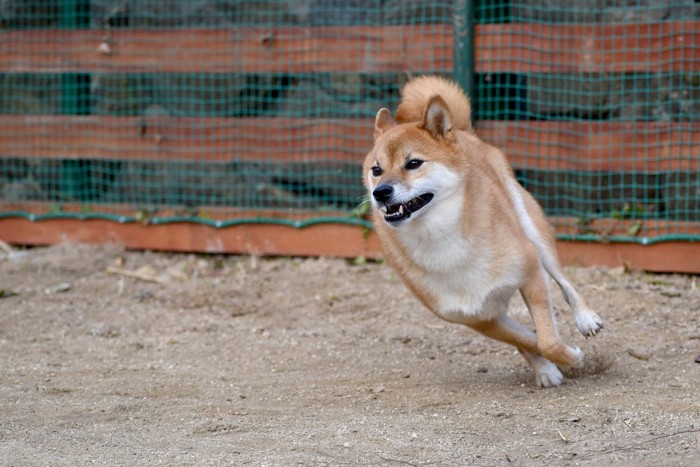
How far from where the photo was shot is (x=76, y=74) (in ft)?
26.4

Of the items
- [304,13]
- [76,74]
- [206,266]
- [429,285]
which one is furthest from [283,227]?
[429,285]

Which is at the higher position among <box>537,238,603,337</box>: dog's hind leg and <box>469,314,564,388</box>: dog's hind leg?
<box>537,238,603,337</box>: dog's hind leg

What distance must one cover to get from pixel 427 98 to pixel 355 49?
7.13 ft

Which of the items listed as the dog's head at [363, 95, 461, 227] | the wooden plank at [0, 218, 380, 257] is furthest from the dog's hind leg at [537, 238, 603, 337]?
the wooden plank at [0, 218, 380, 257]

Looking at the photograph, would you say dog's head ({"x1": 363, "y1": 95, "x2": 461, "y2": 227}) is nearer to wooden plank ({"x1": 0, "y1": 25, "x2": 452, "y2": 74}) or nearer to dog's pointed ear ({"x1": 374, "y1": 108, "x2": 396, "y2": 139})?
dog's pointed ear ({"x1": 374, "y1": 108, "x2": 396, "y2": 139})

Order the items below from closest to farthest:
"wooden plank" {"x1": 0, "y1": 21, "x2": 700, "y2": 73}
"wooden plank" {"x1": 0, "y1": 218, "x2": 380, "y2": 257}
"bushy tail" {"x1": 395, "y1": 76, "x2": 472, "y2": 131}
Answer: "bushy tail" {"x1": 395, "y1": 76, "x2": 472, "y2": 131}, "wooden plank" {"x1": 0, "y1": 21, "x2": 700, "y2": 73}, "wooden plank" {"x1": 0, "y1": 218, "x2": 380, "y2": 257}

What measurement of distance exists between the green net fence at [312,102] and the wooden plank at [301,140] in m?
0.01

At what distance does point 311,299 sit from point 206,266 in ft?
4.08

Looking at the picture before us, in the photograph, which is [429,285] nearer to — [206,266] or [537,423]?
[537,423]

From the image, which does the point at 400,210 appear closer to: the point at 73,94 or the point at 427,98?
the point at 427,98

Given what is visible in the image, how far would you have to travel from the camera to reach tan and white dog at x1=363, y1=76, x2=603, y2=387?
4340mm

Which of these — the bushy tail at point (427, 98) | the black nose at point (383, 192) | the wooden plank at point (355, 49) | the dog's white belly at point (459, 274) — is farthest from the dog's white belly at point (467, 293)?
the wooden plank at point (355, 49)

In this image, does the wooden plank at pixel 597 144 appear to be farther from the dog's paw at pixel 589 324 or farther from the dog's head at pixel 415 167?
the dog's head at pixel 415 167

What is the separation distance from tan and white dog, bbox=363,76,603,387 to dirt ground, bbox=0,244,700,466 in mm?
331
